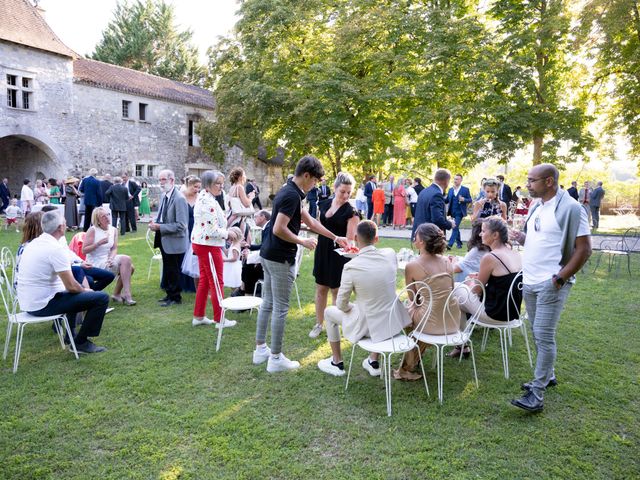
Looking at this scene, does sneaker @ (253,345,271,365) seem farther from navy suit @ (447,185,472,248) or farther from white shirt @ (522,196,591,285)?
navy suit @ (447,185,472,248)

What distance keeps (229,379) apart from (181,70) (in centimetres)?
4371

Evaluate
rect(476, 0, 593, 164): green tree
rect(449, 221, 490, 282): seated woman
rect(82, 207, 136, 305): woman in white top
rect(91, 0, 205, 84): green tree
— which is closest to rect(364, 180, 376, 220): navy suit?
rect(476, 0, 593, 164): green tree

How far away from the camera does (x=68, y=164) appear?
22.4 metres

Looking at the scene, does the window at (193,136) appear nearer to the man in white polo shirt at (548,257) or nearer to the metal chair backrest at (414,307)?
the metal chair backrest at (414,307)

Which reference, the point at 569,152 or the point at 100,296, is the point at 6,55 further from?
the point at 569,152

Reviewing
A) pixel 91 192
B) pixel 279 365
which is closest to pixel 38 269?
pixel 279 365

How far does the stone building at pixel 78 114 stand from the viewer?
806 inches

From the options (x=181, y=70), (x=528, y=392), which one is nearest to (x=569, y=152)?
(x=528, y=392)

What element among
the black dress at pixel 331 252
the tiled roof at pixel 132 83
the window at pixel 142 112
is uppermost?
the tiled roof at pixel 132 83

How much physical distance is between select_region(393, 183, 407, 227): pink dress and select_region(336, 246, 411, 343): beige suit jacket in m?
13.7

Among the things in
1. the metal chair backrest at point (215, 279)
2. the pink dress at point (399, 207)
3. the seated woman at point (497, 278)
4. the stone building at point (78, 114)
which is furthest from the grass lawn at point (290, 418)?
the stone building at point (78, 114)

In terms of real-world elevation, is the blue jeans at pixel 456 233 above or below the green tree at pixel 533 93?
below

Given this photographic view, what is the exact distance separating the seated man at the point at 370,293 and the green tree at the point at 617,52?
16.2 metres

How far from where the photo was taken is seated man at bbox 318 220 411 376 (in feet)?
11.6
